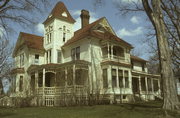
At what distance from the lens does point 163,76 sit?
1138 centimetres

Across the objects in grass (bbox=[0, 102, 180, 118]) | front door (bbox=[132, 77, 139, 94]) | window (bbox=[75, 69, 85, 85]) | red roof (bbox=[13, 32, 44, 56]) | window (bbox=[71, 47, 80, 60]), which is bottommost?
grass (bbox=[0, 102, 180, 118])

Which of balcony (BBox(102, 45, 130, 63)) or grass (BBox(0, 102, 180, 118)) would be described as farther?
balcony (BBox(102, 45, 130, 63))

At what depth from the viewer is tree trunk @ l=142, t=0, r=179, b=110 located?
10930 millimetres

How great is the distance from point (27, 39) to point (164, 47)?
20631mm

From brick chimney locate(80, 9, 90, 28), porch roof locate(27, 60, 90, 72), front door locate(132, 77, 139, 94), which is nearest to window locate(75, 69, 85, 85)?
porch roof locate(27, 60, 90, 72)

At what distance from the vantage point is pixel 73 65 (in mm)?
19266

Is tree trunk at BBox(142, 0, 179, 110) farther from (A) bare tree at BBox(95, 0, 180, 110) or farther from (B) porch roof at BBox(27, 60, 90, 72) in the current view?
(B) porch roof at BBox(27, 60, 90, 72)

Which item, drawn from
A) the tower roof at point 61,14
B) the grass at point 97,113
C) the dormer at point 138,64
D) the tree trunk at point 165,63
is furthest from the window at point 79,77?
the dormer at point 138,64

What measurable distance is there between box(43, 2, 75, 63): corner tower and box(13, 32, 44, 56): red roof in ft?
3.88

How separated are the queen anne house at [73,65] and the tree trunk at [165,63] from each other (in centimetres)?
683

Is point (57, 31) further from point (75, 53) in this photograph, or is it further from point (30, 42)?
point (75, 53)

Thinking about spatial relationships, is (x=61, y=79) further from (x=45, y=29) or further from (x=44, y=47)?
(x=45, y=29)

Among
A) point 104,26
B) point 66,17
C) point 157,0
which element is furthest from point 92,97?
point 66,17

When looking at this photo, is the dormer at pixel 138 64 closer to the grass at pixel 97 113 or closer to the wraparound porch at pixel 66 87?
the wraparound porch at pixel 66 87
